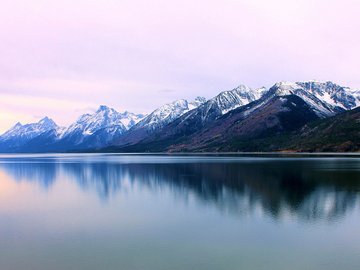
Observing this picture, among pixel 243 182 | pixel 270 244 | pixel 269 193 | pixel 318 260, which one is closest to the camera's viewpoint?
pixel 318 260

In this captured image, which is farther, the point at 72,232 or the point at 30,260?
the point at 72,232

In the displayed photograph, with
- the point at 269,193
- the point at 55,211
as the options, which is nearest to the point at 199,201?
the point at 269,193

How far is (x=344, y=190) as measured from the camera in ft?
262

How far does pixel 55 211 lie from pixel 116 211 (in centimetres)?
1031

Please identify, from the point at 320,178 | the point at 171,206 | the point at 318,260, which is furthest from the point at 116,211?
the point at 320,178

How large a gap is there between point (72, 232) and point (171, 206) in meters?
23.3

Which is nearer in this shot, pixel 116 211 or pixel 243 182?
pixel 116 211

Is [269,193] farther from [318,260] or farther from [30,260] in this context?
Result: [30,260]

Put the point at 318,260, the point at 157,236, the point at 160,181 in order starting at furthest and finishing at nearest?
1. the point at 160,181
2. the point at 157,236
3. the point at 318,260

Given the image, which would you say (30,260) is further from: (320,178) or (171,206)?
(320,178)

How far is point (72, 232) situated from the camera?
4716 cm

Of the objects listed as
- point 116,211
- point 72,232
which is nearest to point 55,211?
point 116,211

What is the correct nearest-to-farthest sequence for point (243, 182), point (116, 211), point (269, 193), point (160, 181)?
point (116, 211) < point (269, 193) < point (243, 182) < point (160, 181)

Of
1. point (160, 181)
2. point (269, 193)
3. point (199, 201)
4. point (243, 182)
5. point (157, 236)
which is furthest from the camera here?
point (160, 181)
